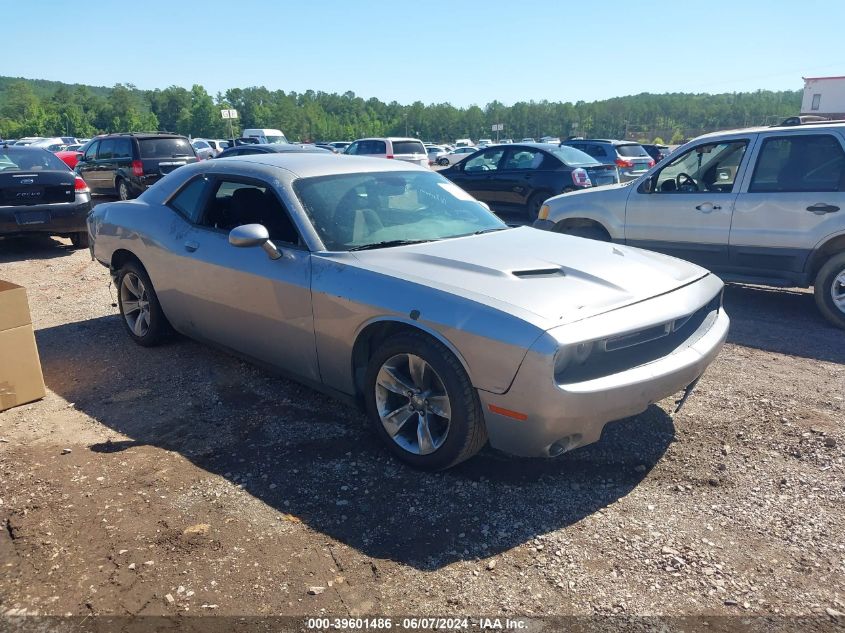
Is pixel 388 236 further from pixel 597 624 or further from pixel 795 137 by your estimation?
pixel 795 137

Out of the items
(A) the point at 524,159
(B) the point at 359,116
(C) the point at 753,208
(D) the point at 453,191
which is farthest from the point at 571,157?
(B) the point at 359,116

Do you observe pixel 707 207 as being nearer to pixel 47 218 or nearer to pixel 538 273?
pixel 538 273

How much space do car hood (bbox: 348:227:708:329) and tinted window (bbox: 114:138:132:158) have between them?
13.3 metres

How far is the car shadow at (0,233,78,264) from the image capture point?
33.3ft

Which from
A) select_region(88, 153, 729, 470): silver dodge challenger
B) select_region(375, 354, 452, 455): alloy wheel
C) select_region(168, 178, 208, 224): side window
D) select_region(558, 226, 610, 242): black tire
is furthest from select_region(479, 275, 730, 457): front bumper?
select_region(558, 226, 610, 242): black tire

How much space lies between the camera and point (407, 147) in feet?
67.1

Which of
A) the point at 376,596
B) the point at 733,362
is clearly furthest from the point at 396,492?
the point at 733,362

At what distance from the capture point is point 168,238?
5.10 m

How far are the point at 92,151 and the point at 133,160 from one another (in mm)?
1982

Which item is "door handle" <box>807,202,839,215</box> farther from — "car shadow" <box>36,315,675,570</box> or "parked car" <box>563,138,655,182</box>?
"parked car" <box>563,138,655,182</box>

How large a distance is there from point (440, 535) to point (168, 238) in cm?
326

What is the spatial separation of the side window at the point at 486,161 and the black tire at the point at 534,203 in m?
1.09

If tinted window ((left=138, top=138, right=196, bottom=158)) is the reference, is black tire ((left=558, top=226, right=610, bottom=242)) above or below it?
below

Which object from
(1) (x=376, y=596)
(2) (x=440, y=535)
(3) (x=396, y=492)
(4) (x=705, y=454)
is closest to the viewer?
(1) (x=376, y=596)
